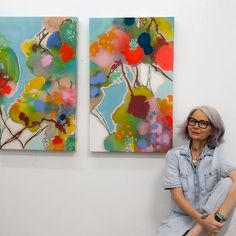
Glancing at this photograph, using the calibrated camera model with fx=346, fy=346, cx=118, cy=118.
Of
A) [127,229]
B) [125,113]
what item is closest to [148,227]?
[127,229]

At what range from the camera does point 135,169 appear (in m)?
1.83

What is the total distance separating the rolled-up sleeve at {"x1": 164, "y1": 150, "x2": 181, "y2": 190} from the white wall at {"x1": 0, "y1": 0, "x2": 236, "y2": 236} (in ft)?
0.47

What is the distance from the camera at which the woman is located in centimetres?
159

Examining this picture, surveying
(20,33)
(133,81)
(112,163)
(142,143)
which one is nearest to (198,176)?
(142,143)

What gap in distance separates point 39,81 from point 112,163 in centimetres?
58

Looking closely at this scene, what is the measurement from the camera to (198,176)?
1.65m

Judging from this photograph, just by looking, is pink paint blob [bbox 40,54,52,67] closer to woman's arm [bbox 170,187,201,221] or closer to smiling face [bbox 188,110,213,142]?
smiling face [bbox 188,110,213,142]

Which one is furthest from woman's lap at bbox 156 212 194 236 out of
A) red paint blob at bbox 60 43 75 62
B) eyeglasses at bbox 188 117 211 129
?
red paint blob at bbox 60 43 75 62

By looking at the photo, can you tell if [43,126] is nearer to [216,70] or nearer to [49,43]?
[49,43]

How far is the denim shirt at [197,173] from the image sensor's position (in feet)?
5.38

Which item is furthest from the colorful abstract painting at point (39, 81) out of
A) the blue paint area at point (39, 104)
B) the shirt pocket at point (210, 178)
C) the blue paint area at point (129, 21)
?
the shirt pocket at point (210, 178)

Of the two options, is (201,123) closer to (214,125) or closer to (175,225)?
(214,125)

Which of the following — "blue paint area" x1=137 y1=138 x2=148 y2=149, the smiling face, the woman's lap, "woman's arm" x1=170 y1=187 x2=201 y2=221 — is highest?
the smiling face

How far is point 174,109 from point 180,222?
563 mm
